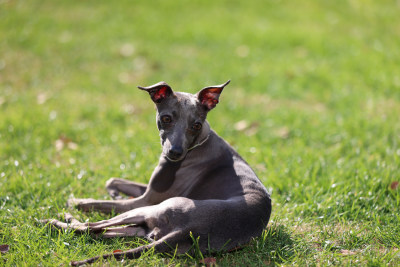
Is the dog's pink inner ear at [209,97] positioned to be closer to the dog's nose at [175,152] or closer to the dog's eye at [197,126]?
the dog's eye at [197,126]

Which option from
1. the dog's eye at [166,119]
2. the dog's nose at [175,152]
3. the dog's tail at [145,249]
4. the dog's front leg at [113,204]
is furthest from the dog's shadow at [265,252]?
the dog's eye at [166,119]

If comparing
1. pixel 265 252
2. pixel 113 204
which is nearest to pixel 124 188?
pixel 113 204

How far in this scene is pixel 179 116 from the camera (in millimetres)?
3857

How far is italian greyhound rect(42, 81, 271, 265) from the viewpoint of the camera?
3.51m

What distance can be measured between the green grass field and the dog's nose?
0.80m

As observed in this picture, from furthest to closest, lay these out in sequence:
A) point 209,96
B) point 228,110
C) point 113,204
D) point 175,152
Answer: point 228,110
point 113,204
point 209,96
point 175,152

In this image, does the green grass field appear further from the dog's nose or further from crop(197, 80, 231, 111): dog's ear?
crop(197, 80, 231, 111): dog's ear

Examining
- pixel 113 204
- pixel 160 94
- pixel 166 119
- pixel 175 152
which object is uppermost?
pixel 160 94

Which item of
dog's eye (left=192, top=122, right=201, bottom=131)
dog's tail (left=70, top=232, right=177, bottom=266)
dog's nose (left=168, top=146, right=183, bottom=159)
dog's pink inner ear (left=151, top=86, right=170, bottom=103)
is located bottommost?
dog's tail (left=70, top=232, right=177, bottom=266)

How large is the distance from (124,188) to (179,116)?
4.19ft

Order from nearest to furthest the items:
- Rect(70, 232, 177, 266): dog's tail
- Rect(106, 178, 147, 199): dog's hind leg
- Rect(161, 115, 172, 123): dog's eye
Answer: Rect(70, 232, 177, 266): dog's tail, Rect(161, 115, 172, 123): dog's eye, Rect(106, 178, 147, 199): dog's hind leg

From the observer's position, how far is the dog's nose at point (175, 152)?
3646 mm

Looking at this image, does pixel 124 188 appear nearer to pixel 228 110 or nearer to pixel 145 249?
pixel 145 249

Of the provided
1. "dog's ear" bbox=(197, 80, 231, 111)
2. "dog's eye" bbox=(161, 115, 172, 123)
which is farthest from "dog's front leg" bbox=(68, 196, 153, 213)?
"dog's ear" bbox=(197, 80, 231, 111)
